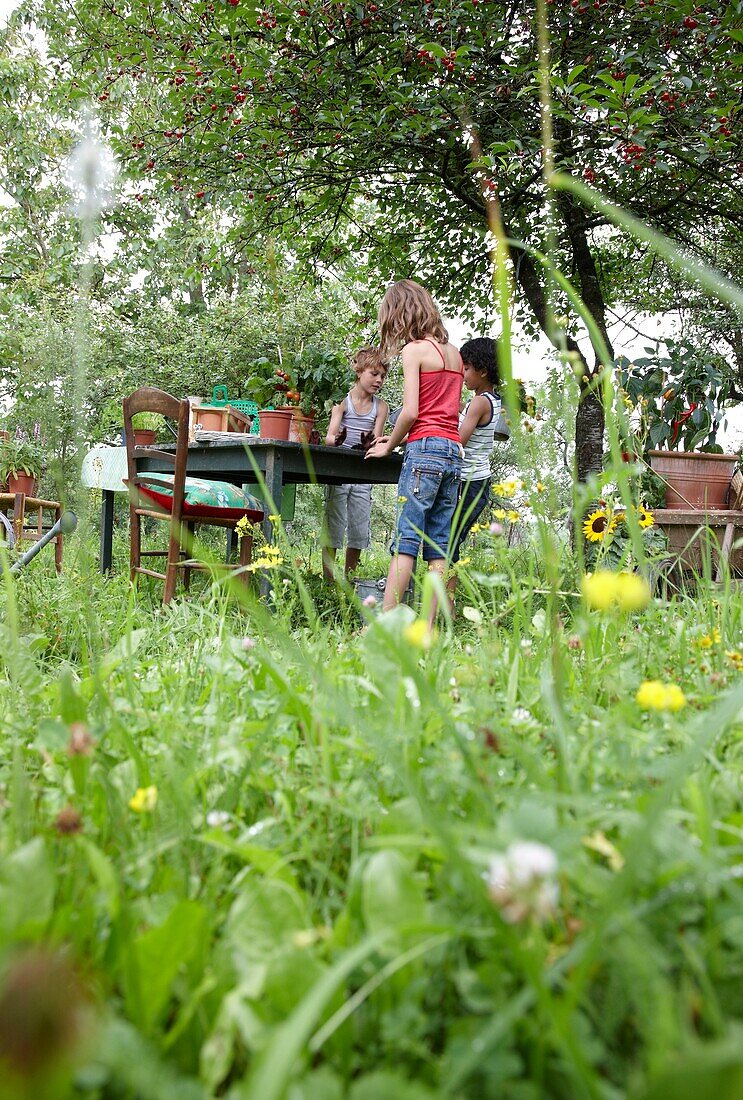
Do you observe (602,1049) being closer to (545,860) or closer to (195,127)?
(545,860)

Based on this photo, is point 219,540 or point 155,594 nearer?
point 155,594

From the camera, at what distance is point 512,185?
5.55 m

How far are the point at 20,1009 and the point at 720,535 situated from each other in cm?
398

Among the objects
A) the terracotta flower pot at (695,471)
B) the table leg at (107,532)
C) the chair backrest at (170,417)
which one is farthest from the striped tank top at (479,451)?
the table leg at (107,532)

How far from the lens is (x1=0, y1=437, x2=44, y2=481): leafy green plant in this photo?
236 inches

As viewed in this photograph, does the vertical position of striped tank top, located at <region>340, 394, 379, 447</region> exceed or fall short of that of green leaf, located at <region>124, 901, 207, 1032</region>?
it exceeds it

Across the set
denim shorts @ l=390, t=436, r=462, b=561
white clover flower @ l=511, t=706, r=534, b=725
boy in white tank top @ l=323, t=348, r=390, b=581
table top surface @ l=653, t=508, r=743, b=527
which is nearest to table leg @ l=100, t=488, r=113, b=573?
boy in white tank top @ l=323, t=348, r=390, b=581

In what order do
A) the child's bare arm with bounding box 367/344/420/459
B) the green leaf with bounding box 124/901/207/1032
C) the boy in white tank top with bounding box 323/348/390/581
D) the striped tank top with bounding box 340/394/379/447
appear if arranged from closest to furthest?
the green leaf with bounding box 124/901/207/1032 → the child's bare arm with bounding box 367/344/420/459 → the boy in white tank top with bounding box 323/348/390/581 → the striped tank top with bounding box 340/394/379/447

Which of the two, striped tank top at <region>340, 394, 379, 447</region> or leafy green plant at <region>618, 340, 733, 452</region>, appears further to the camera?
striped tank top at <region>340, 394, 379, 447</region>

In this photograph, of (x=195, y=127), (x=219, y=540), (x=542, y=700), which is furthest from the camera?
(x=219, y=540)

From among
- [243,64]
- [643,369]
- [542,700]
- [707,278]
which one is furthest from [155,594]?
[707,278]

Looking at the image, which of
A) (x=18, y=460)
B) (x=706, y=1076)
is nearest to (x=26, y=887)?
(x=706, y=1076)

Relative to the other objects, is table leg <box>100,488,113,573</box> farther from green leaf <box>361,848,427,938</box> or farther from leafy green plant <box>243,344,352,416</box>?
green leaf <box>361,848,427,938</box>

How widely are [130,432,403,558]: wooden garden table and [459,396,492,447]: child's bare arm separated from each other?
407 millimetres
